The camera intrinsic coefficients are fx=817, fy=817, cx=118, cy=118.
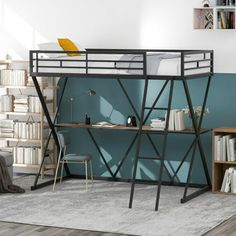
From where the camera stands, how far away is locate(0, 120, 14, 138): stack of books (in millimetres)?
10383

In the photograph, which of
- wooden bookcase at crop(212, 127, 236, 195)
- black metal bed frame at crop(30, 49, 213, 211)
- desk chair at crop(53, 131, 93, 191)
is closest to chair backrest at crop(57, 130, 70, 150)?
desk chair at crop(53, 131, 93, 191)

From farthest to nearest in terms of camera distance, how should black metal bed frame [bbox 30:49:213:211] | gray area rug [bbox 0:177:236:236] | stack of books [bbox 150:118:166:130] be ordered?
1. stack of books [bbox 150:118:166:130]
2. black metal bed frame [bbox 30:49:213:211]
3. gray area rug [bbox 0:177:236:236]

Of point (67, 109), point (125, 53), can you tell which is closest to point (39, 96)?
point (67, 109)

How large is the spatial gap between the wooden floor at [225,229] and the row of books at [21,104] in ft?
10.9

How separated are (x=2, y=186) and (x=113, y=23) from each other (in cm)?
243

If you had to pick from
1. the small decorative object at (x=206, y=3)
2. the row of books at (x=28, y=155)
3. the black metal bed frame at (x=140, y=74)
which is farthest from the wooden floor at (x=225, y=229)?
the row of books at (x=28, y=155)

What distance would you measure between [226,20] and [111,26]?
4.87 ft

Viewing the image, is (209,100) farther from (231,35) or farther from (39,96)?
(39,96)

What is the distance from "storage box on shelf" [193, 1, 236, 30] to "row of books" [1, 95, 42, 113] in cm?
229

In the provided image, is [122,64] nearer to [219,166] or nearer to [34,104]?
[219,166]

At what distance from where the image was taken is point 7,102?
34.0 ft

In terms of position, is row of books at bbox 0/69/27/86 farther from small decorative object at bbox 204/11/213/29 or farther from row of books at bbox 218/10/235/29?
row of books at bbox 218/10/235/29

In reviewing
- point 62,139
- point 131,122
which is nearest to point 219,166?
point 131,122

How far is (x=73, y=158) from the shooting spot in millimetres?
9305
